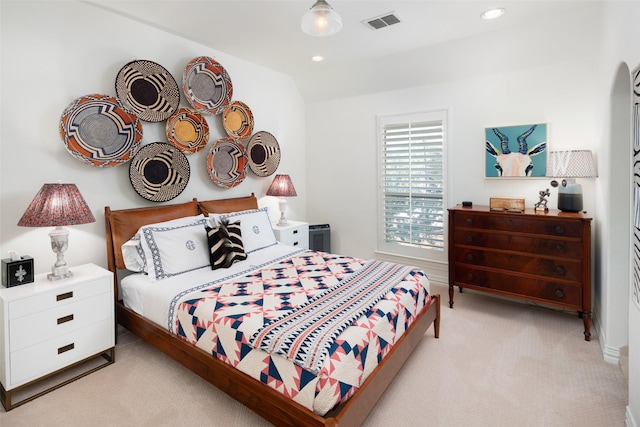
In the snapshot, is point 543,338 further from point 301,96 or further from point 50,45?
point 50,45

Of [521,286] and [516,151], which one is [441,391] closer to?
[521,286]

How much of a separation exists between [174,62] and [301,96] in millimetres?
1967

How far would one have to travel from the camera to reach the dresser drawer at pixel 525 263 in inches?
112

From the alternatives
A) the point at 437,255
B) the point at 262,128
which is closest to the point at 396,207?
the point at 437,255

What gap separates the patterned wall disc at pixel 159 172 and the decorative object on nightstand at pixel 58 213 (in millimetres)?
706

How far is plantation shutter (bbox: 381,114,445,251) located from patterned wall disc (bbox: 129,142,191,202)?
7.83 feet

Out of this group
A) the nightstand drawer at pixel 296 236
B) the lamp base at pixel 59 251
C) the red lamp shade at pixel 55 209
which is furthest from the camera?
the nightstand drawer at pixel 296 236

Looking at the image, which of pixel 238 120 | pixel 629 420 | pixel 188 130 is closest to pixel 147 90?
pixel 188 130

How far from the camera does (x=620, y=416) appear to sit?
1901mm

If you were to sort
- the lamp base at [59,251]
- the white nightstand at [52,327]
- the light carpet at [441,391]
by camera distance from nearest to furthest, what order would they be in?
the light carpet at [441,391]
the white nightstand at [52,327]
the lamp base at [59,251]

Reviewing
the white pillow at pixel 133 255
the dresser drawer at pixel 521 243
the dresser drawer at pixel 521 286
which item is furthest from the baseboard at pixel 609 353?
the white pillow at pixel 133 255

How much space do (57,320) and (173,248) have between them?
2.79 feet

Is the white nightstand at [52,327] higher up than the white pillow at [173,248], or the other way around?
the white pillow at [173,248]

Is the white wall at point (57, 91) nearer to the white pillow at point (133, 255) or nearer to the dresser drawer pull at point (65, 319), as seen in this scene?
the white pillow at point (133, 255)
